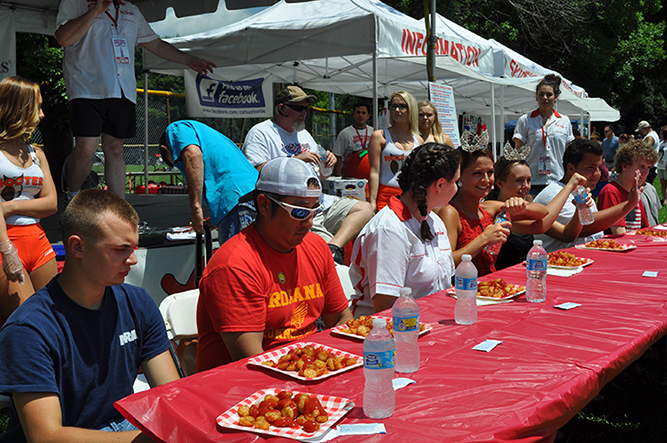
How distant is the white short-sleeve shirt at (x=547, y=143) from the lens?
6.89 meters

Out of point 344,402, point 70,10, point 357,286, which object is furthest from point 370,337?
point 70,10

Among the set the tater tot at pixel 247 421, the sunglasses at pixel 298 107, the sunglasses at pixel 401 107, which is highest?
the sunglasses at pixel 401 107

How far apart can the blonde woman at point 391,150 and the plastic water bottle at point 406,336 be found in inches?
139

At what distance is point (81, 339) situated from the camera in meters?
1.83

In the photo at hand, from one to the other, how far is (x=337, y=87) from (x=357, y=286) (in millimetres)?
10895

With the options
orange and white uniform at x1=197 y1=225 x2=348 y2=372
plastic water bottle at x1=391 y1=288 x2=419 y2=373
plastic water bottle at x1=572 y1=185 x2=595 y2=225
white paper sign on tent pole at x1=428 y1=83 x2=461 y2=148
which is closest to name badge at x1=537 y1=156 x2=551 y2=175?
white paper sign on tent pole at x1=428 y1=83 x2=461 y2=148

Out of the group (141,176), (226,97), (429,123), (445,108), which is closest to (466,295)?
(429,123)

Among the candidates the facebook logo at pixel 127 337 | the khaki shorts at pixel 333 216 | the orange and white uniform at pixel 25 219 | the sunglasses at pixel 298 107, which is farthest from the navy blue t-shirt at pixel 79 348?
the khaki shorts at pixel 333 216

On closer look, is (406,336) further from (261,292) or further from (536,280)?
(536,280)

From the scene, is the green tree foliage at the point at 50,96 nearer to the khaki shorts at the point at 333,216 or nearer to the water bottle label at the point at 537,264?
the khaki shorts at the point at 333,216

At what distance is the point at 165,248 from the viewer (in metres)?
4.61

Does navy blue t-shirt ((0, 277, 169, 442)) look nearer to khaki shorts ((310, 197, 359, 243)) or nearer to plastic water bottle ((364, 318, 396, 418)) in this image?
plastic water bottle ((364, 318, 396, 418))

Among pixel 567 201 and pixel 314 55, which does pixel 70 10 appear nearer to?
pixel 314 55

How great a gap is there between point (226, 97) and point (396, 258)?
6776 mm
